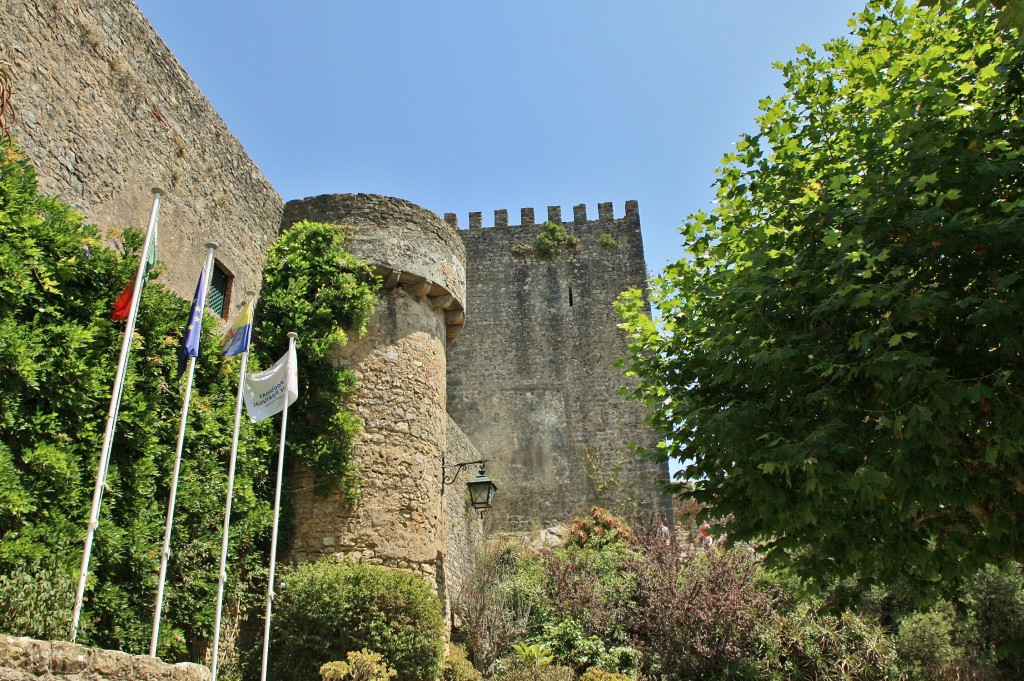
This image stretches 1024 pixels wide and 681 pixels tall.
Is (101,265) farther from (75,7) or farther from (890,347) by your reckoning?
(890,347)

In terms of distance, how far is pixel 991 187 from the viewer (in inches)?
221

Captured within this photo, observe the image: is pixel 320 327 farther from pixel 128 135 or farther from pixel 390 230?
pixel 128 135

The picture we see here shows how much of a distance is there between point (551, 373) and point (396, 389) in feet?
45.7

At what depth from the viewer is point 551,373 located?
2445 centimetres

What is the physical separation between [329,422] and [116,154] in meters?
3.87

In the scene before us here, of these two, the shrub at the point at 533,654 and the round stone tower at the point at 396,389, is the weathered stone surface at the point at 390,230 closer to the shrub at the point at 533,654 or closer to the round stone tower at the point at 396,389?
the round stone tower at the point at 396,389

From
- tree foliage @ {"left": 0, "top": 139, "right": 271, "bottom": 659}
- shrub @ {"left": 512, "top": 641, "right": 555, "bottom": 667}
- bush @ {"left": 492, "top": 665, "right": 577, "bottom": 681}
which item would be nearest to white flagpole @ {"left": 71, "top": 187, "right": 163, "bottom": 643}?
tree foliage @ {"left": 0, "top": 139, "right": 271, "bottom": 659}

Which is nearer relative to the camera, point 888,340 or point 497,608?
point 888,340

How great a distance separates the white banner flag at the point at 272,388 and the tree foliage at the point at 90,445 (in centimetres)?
39

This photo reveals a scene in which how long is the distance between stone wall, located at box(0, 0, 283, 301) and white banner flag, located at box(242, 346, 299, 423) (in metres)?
1.40

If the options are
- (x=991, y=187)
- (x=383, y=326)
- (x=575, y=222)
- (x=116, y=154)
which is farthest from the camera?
(x=575, y=222)

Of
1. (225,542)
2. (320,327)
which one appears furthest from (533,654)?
(320,327)

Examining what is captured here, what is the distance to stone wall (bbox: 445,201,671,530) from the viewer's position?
22.5m

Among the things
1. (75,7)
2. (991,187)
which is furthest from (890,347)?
(75,7)
